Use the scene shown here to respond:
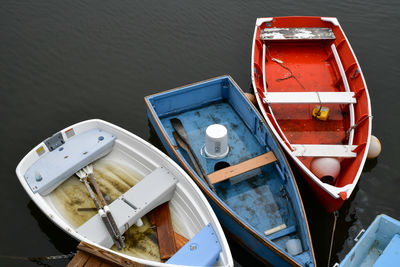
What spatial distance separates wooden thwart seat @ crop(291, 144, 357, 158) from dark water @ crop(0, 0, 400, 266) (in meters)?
1.50

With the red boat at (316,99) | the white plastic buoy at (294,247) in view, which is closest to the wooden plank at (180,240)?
the white plastic buoy at (294,247)

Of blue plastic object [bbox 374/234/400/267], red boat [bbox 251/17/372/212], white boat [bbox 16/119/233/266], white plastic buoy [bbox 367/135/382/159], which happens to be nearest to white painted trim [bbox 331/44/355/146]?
red boat [bbox 251/17/372/212]

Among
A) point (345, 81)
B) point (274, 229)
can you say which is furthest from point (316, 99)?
point (274, 229)

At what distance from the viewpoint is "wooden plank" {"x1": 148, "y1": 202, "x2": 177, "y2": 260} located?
22.8 feet

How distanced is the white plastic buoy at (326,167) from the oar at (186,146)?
2476 millimetres

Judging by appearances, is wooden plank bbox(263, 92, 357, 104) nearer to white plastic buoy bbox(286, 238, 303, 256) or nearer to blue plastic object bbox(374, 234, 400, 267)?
white plastic buoy bbox(286, 238, 303, 256)

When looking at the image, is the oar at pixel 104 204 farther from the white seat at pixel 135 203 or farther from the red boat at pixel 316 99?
the red boat at pixel 316 99

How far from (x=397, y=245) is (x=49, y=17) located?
15287 millimetres

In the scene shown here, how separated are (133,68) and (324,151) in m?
8.01

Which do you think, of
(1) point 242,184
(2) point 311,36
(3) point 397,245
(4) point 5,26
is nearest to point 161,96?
(1) point 242,184

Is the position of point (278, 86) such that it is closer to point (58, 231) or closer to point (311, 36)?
point (311, 36)

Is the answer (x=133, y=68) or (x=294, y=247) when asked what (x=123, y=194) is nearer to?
(x=294, y=247)

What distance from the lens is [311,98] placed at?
912cm

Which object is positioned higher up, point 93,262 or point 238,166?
point 238,166
